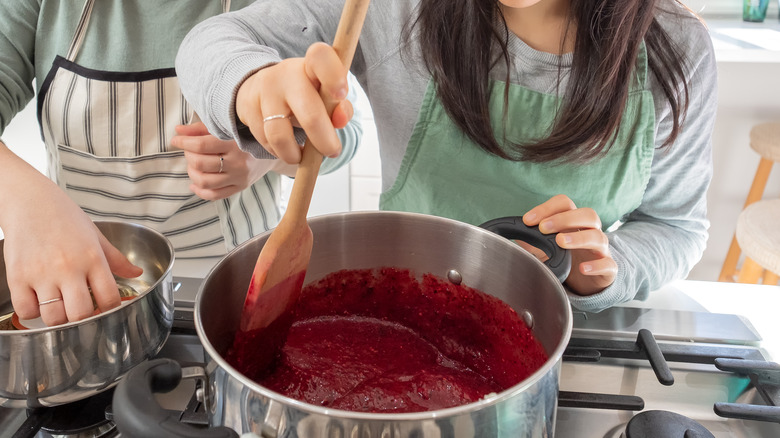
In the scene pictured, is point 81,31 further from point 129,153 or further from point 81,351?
point 81,351

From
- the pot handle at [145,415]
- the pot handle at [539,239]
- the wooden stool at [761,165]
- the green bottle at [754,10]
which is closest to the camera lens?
the pot handle at [145,415]

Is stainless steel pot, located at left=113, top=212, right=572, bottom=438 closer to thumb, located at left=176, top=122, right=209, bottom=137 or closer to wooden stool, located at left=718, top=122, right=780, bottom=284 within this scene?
thumb, located at left=176, top=122, right=209, bottom=137

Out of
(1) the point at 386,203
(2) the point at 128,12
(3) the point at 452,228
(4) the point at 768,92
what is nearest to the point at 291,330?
(3) the point at 452,228

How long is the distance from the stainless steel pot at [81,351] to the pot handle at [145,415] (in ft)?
0.39

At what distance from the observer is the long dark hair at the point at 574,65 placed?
704 mm

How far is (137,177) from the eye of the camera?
3.10 feet

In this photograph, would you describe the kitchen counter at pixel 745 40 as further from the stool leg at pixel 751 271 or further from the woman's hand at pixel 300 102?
the woman's hand at pixel 300 102

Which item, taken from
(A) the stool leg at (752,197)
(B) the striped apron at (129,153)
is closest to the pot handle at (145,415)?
(B) the striped apron at (129,153)

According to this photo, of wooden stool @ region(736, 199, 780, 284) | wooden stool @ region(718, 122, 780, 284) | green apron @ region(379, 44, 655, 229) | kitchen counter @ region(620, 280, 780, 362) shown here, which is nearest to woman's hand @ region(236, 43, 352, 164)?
green apron @ region(379, 44, 655, 229)

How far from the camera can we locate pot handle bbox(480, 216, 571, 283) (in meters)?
0.55

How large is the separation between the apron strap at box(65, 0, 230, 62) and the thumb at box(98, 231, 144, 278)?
1.33 feet

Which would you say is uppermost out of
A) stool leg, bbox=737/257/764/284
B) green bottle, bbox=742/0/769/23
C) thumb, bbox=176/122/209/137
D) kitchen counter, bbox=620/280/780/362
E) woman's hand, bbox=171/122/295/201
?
green bottle, bbox=742/0/769/23

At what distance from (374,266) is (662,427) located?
30 cm

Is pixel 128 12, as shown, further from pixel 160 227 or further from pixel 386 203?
pixel 386 203
